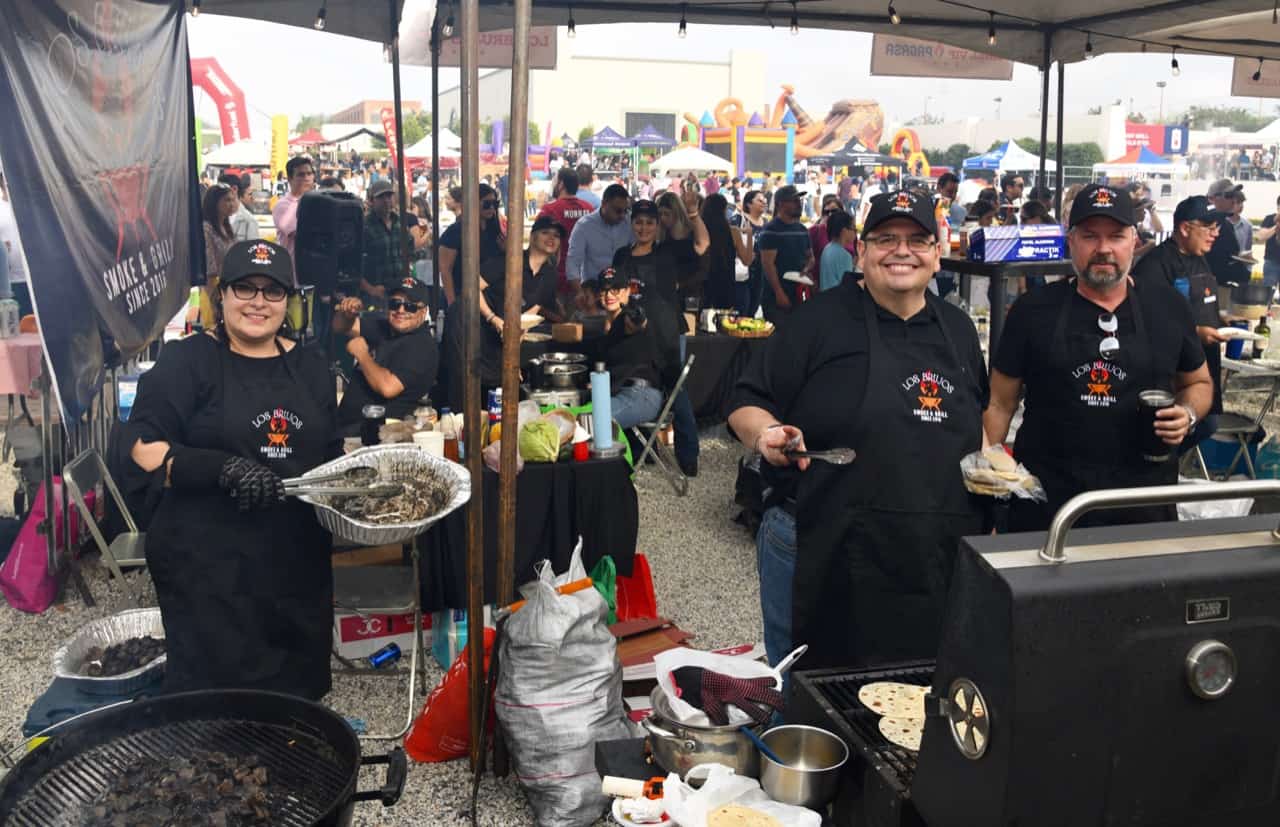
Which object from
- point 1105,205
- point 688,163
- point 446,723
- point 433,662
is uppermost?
point 688,163

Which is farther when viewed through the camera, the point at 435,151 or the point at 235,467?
the point at 435,151

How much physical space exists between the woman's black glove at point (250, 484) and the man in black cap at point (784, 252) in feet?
24.4

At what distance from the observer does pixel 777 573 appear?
3090 millimetres

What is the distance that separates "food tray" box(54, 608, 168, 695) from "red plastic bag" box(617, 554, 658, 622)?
194cm

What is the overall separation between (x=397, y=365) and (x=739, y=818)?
4035 mm

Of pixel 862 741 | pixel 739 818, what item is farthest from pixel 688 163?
pixel 739 818

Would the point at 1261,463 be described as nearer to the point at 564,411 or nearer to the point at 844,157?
the point at 564,411

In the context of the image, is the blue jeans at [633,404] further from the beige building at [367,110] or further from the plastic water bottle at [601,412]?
the beige building at [367,110]

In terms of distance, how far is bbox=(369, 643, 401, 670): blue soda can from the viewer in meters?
4.73

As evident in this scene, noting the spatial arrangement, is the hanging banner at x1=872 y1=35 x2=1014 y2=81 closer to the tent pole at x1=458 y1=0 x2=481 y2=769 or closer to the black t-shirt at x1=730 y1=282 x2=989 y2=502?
the tent pole at x1=458 y1=0 x2=481 y2=769

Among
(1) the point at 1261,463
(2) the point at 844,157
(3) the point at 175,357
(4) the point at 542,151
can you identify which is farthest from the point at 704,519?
(2) the point at 844,157

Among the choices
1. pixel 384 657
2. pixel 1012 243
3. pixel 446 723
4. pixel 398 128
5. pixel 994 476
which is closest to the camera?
pixel 994 476

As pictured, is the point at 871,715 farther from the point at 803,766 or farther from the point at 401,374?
the point at 401,374

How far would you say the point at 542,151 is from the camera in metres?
40.6
